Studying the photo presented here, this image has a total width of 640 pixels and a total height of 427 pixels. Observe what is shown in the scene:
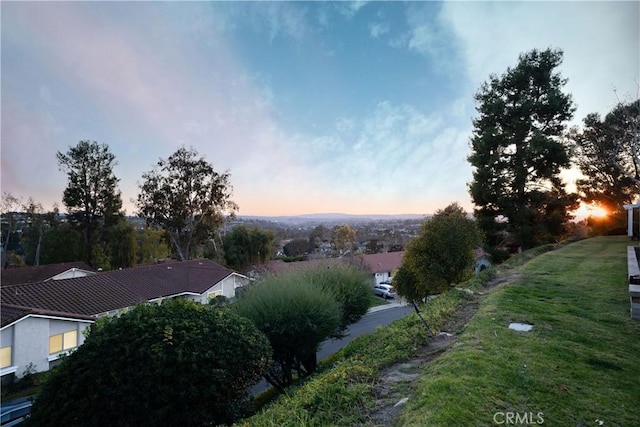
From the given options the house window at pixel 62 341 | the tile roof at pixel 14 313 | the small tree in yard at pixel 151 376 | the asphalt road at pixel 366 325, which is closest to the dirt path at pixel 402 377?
the small tree in yard at pixel 151 376

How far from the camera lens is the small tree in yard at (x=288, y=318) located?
7.45 metres

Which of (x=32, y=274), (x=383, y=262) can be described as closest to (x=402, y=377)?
(x=32, y=274)

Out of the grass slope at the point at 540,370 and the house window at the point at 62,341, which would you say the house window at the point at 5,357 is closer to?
the house window at the point at 62,341

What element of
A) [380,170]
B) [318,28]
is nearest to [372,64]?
[318,28]

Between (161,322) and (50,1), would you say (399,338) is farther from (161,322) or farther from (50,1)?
(50,1)

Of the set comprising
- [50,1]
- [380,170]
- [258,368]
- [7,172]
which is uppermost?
[50,1]

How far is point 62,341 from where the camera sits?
1165 centimetres

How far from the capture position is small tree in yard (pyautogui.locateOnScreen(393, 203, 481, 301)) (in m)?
11.4

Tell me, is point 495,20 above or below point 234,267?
above

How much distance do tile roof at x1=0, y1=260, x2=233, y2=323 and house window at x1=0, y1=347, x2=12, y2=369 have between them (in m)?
2.43

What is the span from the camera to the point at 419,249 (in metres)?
12.1

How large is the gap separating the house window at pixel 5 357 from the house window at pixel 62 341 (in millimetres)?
1056

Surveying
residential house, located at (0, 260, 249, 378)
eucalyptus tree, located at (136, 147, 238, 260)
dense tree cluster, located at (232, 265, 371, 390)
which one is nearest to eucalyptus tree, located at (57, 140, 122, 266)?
eucalyptus tree, located at (136, 147, 238, 260)

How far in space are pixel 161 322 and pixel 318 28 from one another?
12.0 meters
